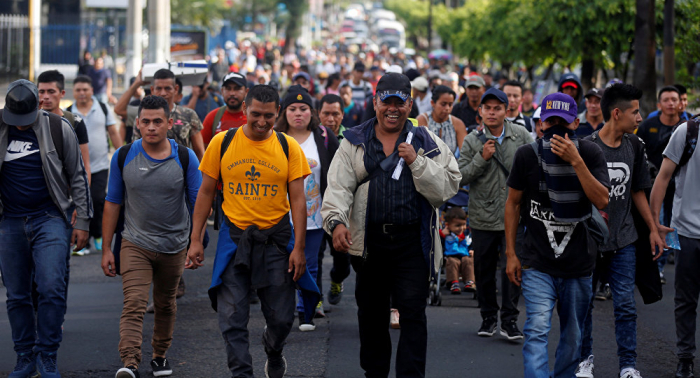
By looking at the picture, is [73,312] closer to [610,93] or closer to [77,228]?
[77,228]

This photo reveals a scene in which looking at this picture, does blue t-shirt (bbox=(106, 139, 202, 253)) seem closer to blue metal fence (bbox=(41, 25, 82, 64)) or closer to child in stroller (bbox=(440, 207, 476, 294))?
child in stroller (bbox=(440, 207, 476, 294))

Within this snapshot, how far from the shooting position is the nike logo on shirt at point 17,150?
598 cm

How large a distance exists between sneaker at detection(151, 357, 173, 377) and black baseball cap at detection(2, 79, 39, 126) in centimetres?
182

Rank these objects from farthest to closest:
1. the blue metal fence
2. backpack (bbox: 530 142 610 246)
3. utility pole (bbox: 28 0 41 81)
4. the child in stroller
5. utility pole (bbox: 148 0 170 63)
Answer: the blue metal fence, utility pole (bbox: 28 0 41 81), utility pole (bbox: 148 0 170 63), the child in stroller, backpack (bbox: 530 142 610 246)

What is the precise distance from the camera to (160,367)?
623 cm

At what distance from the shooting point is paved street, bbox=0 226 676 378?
21.3 feet

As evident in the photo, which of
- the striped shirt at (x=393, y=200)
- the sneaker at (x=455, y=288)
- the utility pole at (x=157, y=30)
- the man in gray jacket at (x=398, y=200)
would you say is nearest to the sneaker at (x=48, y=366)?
the man in gray jacket at (x=398, y=200)

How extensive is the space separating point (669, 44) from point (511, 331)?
7.16m

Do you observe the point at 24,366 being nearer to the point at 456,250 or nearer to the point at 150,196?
the point at 150,196

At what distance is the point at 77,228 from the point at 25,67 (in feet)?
74.0

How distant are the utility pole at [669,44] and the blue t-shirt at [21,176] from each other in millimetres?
9582

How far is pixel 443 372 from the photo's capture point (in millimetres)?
6488

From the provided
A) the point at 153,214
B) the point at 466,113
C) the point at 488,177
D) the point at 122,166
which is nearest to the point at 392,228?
the point at 153,214

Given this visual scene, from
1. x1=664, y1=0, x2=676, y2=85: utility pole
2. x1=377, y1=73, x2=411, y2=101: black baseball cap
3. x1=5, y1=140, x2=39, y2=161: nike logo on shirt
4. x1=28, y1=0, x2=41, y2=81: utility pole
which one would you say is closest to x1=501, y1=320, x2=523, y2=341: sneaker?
x1=377, y1=73, x2=411, y2=101: black baseball cap
